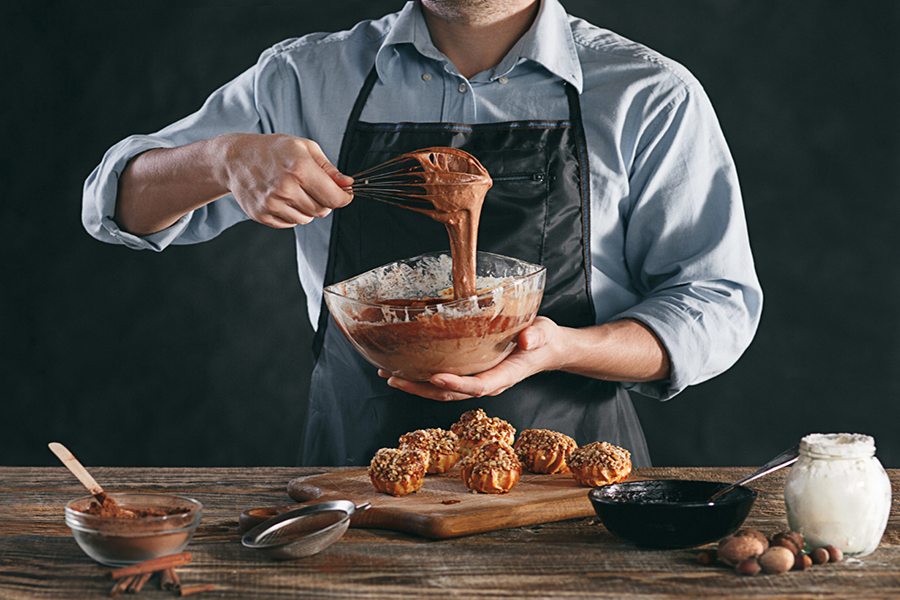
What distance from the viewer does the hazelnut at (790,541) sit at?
43.2 inches

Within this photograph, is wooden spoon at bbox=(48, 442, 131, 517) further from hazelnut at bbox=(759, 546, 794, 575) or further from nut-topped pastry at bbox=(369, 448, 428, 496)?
hazelnut at bbox=(759, 546, 794, 575)

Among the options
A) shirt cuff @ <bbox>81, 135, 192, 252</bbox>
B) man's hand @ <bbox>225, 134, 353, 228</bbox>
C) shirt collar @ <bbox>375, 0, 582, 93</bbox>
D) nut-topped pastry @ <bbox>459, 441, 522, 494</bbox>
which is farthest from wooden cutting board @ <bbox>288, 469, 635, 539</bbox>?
shirt collar @ <bbox>375, 0, 582, 93</bbox>

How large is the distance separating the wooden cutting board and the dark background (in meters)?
1.53

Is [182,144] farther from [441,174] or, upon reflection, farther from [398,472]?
[398,472]

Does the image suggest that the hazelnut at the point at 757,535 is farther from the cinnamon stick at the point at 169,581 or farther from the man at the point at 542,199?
the cinnamon stick at the point at 169,581

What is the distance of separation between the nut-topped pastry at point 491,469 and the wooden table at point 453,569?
0.10 m

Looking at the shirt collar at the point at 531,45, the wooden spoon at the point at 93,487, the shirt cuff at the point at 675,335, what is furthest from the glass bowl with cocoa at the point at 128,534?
the shirt collar at the point at 531,45

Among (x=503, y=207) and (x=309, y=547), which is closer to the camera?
(x=309, y=547)

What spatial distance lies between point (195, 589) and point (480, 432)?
612 mm

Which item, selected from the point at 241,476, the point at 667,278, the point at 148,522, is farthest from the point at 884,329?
the point at 148,522

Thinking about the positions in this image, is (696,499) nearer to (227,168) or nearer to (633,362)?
(633,362)

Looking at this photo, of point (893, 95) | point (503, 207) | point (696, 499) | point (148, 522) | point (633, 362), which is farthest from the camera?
point (893, 95)

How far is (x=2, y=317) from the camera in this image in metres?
2.90

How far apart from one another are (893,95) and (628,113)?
1.39 meters
